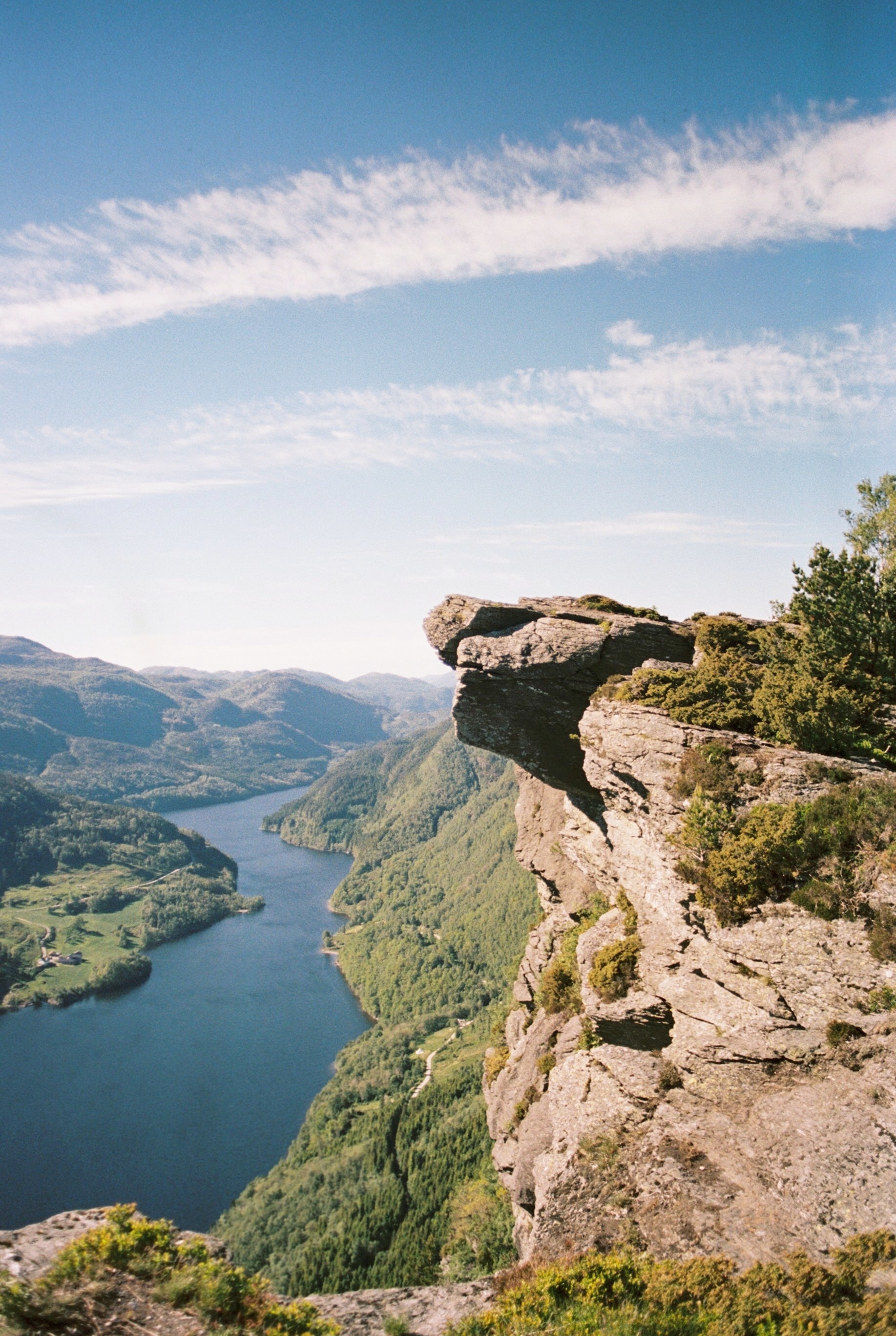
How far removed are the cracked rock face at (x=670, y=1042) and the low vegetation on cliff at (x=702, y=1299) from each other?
53 cm

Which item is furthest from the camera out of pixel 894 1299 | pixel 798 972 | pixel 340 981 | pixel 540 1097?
pixel 340 981

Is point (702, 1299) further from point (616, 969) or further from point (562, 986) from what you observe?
point (562, 986)

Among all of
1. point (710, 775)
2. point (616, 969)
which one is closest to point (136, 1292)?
point (616, 969)

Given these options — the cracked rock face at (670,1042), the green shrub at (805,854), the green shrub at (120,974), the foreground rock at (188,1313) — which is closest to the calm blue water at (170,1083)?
the green shrub at (120,974)

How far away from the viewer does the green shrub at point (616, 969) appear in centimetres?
1870

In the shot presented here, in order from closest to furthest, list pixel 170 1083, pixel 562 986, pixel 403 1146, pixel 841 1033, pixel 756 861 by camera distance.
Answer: pixel 841 1033
pixel 756 861
pixel 562 986
pixel 403 1146
pixel 170 1083

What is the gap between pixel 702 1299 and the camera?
12.0 metres

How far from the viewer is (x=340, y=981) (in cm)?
15012

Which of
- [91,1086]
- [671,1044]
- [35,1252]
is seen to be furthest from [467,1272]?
[91,1086]

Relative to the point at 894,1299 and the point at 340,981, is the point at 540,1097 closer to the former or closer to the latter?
the point at 894,1299

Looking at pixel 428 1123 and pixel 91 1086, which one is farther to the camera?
pixel 91 1086

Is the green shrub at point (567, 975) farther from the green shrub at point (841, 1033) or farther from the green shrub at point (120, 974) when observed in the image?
the green shrub at point (120, 974)

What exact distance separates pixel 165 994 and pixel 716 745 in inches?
6242

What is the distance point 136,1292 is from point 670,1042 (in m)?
13.2
